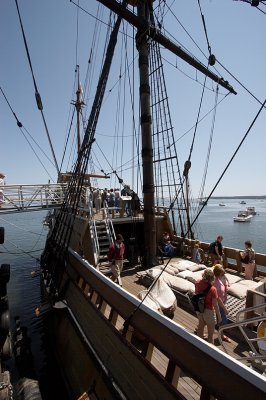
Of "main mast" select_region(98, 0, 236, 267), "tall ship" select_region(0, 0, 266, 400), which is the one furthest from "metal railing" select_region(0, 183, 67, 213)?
"main mast" select_region(98, 0, 236, 267)

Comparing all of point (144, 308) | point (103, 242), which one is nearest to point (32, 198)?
point (103, 242)

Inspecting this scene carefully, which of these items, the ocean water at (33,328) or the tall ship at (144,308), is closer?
the tall ship at (144,308)

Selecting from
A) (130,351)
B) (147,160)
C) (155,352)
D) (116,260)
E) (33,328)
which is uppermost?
(147,160)

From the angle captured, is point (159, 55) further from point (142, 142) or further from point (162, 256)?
point (162, 256)

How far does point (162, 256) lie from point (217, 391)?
345 inches

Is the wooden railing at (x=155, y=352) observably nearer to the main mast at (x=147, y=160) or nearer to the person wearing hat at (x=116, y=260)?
the person wearing hat at (x=116, y=260)

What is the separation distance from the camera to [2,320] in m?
7.29

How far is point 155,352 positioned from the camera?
518 centimetres

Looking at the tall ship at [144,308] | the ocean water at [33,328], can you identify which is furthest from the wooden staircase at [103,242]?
the ocean water at [33,328]

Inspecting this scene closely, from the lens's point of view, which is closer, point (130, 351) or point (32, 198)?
point (130, 351)

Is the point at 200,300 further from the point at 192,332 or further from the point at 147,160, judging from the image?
the point at 147,160

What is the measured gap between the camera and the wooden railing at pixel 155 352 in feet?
8.42

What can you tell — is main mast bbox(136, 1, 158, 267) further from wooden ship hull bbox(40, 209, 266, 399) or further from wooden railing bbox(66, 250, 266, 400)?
wooden railing bbox(66, 250, 266, 400)

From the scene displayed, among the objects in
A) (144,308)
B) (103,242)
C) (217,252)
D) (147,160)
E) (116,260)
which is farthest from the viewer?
(103,242)
